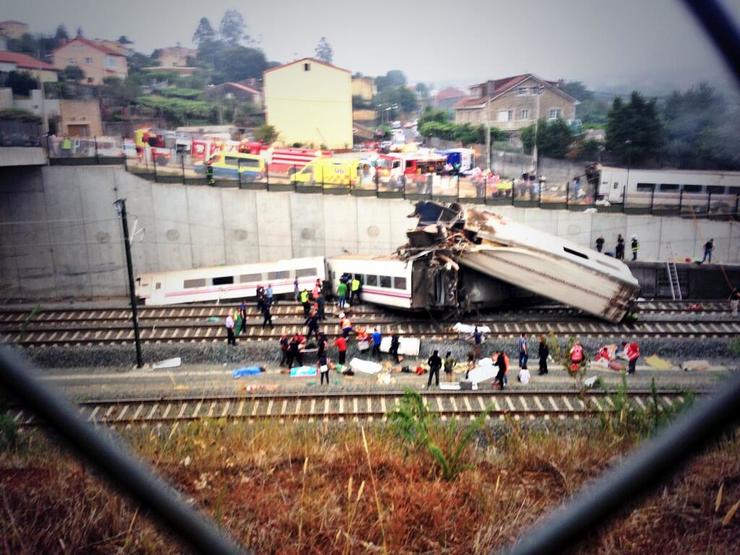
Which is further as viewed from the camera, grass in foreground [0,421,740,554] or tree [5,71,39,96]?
tree [5,71,39,96]

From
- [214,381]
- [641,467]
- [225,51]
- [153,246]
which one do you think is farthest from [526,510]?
[225,51]

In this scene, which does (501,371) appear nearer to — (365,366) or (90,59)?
(365,366)

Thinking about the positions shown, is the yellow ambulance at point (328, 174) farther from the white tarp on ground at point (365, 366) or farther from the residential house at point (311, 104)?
the residential house at point (311, 104)

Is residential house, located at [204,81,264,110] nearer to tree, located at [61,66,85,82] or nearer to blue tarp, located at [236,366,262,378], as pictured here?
tree, located at [61,66,85,82]

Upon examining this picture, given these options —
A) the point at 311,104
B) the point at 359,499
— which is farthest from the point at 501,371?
the point at 311,104

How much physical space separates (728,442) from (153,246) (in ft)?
51.4

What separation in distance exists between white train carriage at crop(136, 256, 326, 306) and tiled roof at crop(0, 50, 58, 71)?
14.9 m

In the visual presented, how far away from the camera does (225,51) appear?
4788cm

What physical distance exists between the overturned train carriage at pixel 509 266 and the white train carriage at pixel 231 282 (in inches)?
109

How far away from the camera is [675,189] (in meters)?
17.0

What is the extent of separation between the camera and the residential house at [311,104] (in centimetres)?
2767

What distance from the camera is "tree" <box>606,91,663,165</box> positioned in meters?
18.3

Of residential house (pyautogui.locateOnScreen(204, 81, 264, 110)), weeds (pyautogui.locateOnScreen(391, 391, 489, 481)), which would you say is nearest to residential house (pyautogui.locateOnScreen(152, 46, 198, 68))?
residential house (pyautogui.locateOnScreen(204, 81, 264, 110))

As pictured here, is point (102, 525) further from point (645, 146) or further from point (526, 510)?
point (645, 146)
